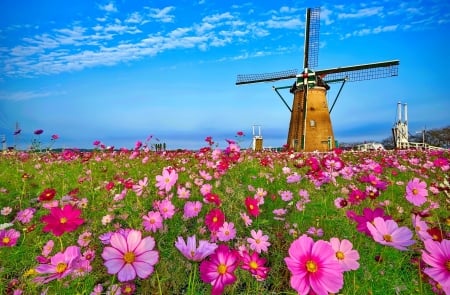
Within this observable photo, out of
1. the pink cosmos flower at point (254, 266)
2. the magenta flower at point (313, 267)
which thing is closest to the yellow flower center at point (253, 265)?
the pink cosmos flower at point (254, 266)

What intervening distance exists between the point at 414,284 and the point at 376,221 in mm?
1244

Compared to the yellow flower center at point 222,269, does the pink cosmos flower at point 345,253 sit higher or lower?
higher

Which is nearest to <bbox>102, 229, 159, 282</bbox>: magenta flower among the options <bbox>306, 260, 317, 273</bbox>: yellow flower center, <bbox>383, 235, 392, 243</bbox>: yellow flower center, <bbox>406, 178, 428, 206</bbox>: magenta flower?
<bbox>306, 260, 317, 273</bbox>: yellow flower center

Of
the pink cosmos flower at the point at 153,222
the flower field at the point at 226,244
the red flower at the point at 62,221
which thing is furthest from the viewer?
the pink cosmos flower at the point at 153,222

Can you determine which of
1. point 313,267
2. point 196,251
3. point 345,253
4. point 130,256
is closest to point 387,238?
point 345,253

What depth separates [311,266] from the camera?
859 millimetres

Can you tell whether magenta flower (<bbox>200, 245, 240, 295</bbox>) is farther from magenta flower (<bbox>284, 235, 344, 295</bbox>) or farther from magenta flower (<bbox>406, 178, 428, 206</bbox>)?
magenta flower (<bbox>406, 178, 428, 206</bbox>)

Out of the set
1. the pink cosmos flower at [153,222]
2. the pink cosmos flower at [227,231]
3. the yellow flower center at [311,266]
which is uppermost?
the yellow flower center at [311,266]

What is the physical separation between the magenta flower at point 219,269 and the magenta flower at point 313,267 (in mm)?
217

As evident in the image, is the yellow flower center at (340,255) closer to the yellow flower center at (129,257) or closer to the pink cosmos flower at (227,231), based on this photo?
the yellow flower center at (129,257)

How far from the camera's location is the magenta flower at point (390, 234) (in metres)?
1.01

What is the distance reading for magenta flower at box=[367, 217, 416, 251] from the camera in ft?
3.31

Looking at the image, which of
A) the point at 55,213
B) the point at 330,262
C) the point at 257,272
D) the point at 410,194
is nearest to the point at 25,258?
the point at 55,213

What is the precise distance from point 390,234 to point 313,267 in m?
0.38
